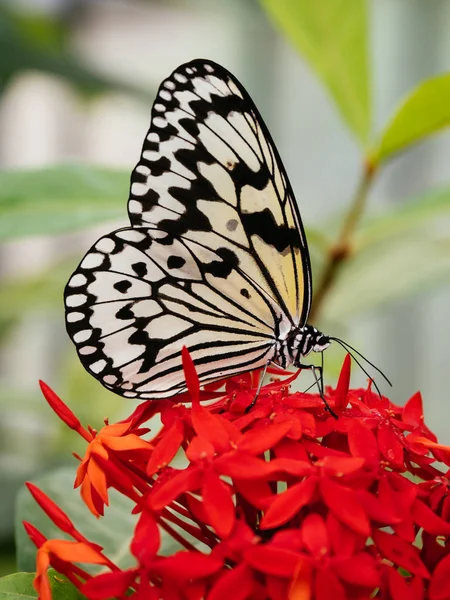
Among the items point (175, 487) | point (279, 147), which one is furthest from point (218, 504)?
point (279, 147)

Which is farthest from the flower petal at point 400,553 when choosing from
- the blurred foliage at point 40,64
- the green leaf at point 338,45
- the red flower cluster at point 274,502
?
the blurred foliage at point 40,64

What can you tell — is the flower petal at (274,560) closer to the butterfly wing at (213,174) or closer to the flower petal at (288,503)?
the flower petal at (288,503)

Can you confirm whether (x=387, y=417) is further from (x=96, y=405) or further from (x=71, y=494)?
(x=96, y=405)

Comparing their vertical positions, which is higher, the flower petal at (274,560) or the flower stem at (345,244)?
the flower stem at (345,244)

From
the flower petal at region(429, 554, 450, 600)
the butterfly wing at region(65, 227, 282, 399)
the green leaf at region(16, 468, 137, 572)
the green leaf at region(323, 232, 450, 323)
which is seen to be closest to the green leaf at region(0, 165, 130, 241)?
the butterfly wing at region(65, 227, 282, 399)

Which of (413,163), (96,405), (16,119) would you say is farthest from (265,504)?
(16,119)

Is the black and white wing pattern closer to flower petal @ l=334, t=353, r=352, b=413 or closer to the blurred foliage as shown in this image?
flower petal @ l=334, t=353, r=352, b=413
